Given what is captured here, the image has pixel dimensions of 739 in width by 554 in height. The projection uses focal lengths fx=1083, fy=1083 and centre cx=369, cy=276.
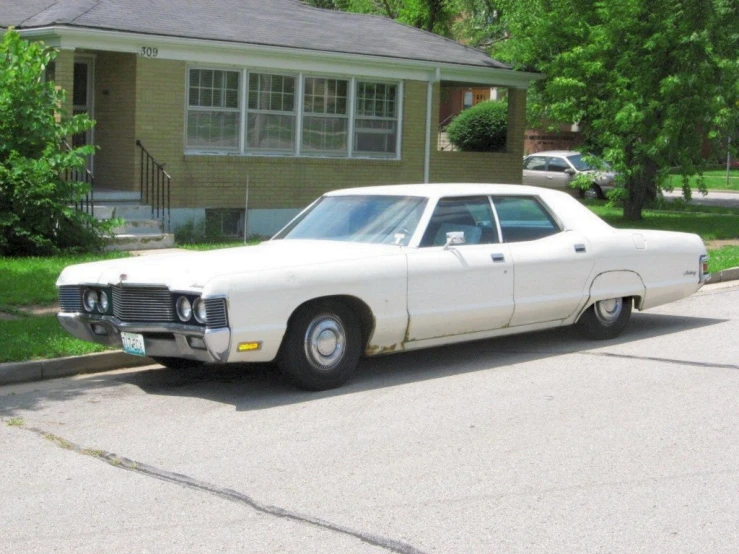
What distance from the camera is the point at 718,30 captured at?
63.7 feet

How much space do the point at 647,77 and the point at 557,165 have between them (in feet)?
39.1

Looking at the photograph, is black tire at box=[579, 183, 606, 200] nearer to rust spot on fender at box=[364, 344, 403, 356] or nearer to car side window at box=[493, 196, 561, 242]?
car side window at box=[493, 196, 561, 242]

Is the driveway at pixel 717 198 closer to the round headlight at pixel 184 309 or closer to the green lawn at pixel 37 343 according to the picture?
the green lawn at pixel 37 343

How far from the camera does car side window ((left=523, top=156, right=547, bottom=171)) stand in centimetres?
3181

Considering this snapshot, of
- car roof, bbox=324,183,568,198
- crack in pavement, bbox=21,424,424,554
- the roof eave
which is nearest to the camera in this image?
crack in pavement, bbox=21,424,424,554

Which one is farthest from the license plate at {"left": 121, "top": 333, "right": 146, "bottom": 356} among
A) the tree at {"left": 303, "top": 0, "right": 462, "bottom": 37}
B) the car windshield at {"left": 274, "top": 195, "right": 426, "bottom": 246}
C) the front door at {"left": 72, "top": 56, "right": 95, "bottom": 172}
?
the tree at {"left": 303, "top": 0, "right": 462, "bottom": 37}

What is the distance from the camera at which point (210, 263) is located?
25.0 ft

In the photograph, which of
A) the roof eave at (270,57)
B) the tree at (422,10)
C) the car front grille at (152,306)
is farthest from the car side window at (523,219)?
the tree at (422,10)

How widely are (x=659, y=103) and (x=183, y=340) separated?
1414 centimetres

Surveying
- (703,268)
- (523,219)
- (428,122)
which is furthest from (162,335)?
(428,122)

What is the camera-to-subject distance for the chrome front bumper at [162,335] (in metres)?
7.16

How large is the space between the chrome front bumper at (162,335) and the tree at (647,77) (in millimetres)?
13447

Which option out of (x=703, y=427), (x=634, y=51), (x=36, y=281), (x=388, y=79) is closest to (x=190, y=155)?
(x=388, y=79)

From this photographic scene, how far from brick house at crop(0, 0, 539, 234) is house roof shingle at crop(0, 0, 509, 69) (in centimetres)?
4
